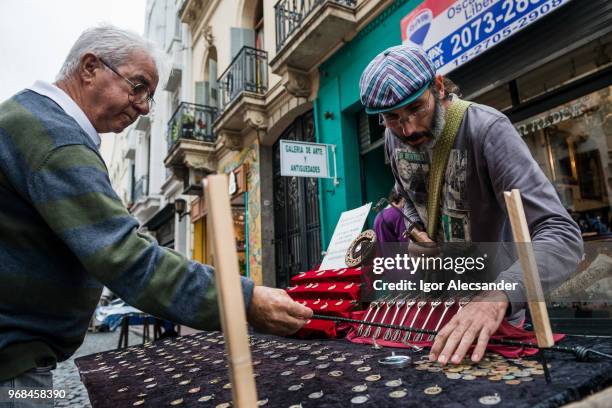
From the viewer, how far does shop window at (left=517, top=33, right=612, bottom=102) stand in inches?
138

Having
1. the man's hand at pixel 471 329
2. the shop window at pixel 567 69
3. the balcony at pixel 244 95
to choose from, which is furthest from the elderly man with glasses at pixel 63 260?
the balcony at pixel 244 95

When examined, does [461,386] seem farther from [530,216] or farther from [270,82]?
[270,82]

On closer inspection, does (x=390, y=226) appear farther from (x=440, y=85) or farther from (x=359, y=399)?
(x=359, y=399)

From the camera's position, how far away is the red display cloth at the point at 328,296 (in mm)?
1940

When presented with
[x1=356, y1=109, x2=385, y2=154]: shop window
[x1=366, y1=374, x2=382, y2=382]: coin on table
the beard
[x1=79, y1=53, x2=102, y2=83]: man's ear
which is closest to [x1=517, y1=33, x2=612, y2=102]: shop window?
[x1=356, y1=109, x2=385, y2=154]: shop window

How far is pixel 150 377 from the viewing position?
1492mm

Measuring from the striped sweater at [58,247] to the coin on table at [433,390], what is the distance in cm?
49

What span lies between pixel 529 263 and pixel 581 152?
4063 mm

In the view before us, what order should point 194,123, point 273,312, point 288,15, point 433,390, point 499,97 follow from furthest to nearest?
1. point 194,123
2. point 288,15
3. point 499,97
4. point 273,312
5. point 433,390

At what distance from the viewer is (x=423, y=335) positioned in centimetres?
143

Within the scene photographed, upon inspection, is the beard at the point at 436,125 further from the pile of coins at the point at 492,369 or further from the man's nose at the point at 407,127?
the pile of coins at the point at 492,369

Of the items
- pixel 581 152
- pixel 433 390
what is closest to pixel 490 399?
pixel 433 390

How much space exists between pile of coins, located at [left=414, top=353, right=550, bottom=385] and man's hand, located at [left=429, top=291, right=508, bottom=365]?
0.9 inches

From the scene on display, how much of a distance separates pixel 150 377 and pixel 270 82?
773 centimetres
